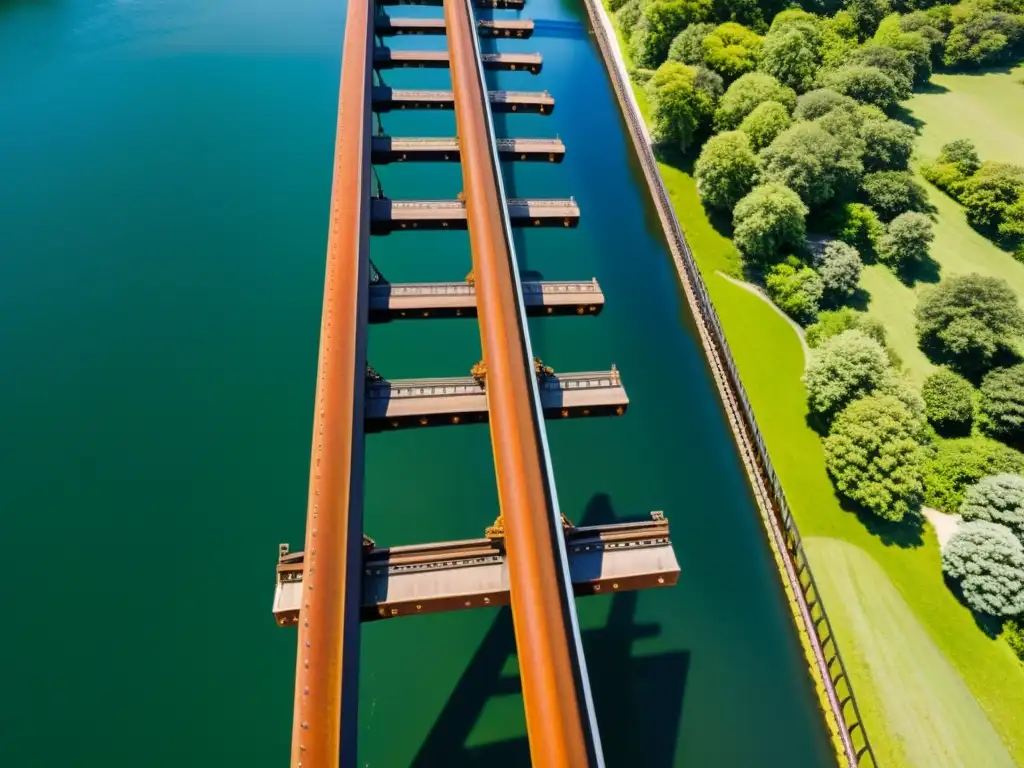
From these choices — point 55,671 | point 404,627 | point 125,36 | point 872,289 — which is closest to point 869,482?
point 872,289

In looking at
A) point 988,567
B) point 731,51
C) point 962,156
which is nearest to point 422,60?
point 731,51

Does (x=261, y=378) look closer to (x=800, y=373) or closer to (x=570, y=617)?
(x=570, y=617)

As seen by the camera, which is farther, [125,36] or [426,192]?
[125,36]

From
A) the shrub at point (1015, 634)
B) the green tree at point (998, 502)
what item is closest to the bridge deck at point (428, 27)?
the green tree at point (998, 502)

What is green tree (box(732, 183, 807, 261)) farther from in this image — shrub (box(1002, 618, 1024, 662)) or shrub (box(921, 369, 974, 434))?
shrub (box(1002, 618, 1024, 662))

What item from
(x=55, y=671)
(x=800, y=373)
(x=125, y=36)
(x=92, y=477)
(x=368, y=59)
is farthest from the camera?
(x=125, y=36)

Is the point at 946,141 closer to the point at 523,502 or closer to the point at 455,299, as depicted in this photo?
the point at 455,299
